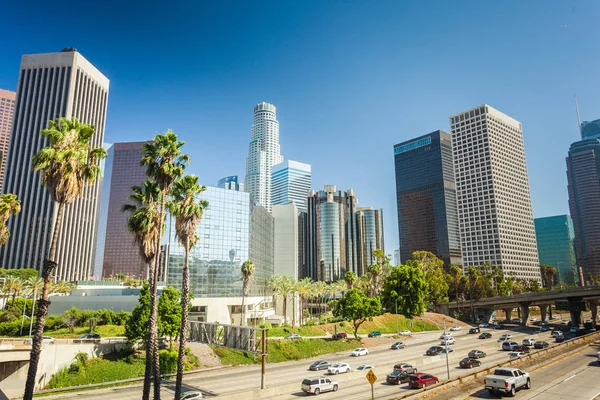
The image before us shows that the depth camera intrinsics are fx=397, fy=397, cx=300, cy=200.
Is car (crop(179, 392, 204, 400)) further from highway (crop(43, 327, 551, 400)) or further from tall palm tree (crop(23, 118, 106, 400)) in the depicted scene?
tall palm tree (crop(23, 118, 106, 400))

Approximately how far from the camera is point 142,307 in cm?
5628

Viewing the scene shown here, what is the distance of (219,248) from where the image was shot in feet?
348

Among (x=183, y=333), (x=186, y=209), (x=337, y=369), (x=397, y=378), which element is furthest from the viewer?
(x=337, y=369)

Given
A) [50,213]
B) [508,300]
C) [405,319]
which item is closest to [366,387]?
[405,319]

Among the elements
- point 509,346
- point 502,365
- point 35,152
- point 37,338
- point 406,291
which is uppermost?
point 35,152

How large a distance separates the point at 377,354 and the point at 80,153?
58.6 m

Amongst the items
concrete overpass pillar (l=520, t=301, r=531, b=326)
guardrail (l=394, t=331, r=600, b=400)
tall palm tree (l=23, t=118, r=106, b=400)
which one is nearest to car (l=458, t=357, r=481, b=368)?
guardrail (l=394, t=331, r=600, b=400)

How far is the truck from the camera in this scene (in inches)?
1312

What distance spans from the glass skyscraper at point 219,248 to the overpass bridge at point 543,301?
2569 inches

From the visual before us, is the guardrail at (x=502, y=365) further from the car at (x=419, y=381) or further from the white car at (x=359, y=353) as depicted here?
the white car at (x=359, y=353)

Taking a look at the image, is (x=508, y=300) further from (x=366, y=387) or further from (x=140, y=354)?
(x=140, y=354)

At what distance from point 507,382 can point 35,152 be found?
21760cm

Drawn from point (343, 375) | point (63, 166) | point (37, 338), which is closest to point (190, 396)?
point (37, 338)

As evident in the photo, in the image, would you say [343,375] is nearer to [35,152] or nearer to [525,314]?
[525,314]
